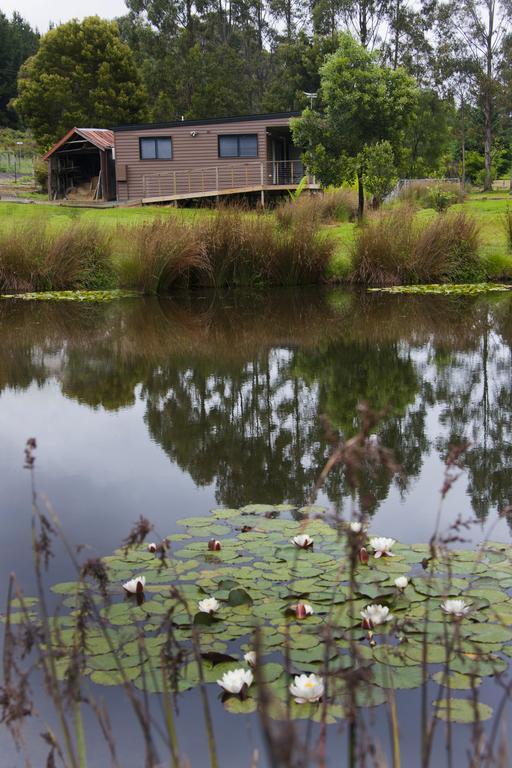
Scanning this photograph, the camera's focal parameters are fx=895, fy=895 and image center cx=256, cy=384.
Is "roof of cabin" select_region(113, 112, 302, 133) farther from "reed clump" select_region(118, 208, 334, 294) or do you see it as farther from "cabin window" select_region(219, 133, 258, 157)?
"reed clump" select_region(118, 208, 334, 294)

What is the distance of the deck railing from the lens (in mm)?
28359

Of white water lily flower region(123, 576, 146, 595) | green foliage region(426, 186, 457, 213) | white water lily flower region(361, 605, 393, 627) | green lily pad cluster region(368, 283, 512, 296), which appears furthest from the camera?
green foliage region(426, 186, 457, 213)

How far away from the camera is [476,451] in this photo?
507cm

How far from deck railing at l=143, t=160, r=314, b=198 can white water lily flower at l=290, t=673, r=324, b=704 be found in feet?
86.3

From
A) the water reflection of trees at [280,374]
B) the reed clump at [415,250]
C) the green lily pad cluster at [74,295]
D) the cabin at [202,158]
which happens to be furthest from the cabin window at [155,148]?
the water reflection of trees at [280,374]

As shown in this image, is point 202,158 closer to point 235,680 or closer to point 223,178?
point 223,178

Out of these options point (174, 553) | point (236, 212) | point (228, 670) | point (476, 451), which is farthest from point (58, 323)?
point (228, 670)

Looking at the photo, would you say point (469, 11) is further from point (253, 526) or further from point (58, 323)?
point (253, 526)

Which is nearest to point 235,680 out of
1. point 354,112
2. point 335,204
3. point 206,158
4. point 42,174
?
point 354,112

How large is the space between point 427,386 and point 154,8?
137 ft

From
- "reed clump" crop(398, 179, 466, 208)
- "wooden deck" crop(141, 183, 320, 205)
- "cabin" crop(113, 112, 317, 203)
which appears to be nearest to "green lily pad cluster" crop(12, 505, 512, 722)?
"reed clump" crop(398, 179, 466, 208)

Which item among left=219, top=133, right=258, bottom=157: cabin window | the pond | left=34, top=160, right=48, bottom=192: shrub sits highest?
left=219, top=133, right=258, bottom=157: cabin window

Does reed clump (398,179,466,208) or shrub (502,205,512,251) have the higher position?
reed clump (398,179,466,208)

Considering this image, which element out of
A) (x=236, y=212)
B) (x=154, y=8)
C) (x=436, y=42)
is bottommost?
(x=236, y=212)
